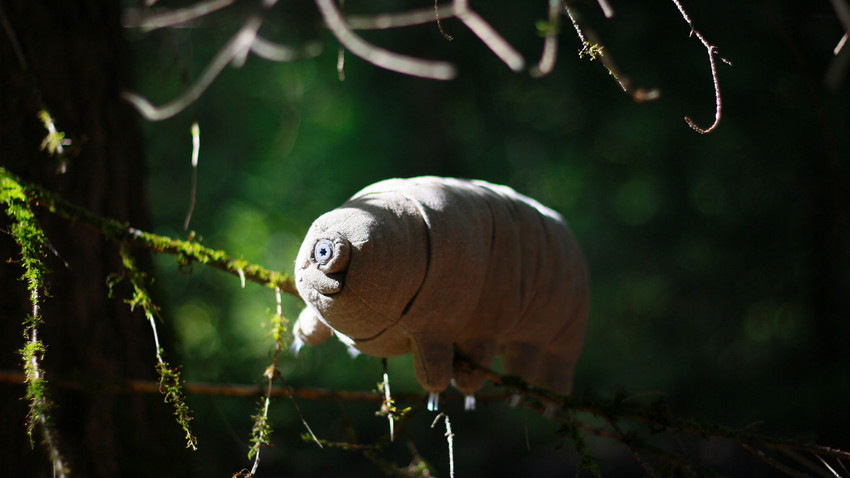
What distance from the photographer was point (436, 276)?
96cm

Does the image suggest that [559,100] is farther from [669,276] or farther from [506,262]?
[506,262]

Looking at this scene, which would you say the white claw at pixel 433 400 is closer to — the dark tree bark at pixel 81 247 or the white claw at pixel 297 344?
the white claw at pixel 297 344

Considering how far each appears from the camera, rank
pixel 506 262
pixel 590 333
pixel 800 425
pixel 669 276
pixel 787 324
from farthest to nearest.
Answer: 1. pixel 590 333
2. pixel 669 276
3. pixel 787 324
4. pixel 800 425
5. pixel 506 262

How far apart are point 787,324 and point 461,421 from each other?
8.29 ft

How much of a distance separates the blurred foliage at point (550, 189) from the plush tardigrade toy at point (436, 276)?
291cm

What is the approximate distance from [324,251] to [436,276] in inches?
7.8

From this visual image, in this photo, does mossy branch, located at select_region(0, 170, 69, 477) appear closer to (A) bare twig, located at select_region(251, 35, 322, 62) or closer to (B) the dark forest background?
(A) bare twig, located at select_region(251, 35, 322, 62)

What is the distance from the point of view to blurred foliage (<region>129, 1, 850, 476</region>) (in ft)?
12.4

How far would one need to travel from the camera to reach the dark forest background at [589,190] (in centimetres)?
363

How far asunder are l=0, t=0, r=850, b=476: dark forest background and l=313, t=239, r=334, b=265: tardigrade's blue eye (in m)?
2.57

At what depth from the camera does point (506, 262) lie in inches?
43.8

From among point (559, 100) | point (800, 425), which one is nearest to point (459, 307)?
point (800, 425)

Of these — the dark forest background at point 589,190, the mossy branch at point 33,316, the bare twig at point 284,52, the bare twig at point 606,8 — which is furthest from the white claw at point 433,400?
the dark forest background at point 589,190

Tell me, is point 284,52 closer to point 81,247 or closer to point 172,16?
point 172,16
